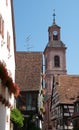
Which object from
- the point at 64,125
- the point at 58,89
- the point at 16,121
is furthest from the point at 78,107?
the point at 16,121

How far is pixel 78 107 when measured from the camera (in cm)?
4916

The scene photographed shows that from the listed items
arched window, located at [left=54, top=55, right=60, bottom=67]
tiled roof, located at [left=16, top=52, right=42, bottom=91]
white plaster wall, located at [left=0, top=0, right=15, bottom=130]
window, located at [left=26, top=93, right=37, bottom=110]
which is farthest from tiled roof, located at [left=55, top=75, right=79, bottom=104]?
white plaster wall, located at [left=0, top=0, right=15, bottom=130]

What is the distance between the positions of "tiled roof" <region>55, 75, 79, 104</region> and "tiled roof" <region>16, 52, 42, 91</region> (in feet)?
42.2

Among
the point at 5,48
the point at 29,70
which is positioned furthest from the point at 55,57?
the point at 5,48

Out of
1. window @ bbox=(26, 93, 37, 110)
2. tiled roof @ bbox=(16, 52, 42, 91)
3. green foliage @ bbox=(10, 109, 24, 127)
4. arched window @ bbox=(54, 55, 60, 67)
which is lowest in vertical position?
green foliage @ bbox=(10, 109, 24, 127)

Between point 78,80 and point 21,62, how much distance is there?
2072cm

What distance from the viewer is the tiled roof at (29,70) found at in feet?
131

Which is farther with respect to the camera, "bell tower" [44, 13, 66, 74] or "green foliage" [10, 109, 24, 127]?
"bell tower" [44, 13, 66, 74]

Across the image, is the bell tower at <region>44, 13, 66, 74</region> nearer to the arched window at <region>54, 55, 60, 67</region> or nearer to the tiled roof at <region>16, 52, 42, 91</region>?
the arched window at <region>54, 55, 60, 67</region>

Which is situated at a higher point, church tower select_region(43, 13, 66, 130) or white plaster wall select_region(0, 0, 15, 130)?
church tower select_region(43, 13, 66, 130)

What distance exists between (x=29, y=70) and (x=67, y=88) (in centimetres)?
1797

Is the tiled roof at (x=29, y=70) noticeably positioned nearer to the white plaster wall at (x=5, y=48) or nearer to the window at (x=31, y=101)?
the window at (x=31, y=101)

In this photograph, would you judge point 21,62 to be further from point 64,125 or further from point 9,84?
point 9,84

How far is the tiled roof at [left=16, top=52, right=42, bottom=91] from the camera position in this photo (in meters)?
40.1
